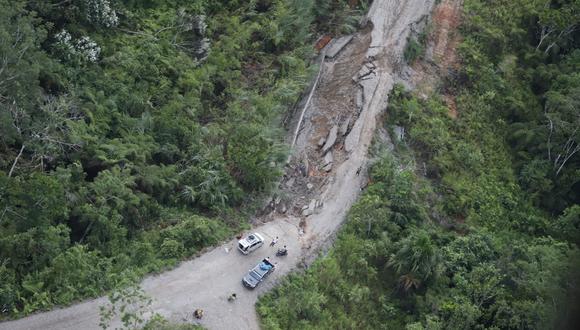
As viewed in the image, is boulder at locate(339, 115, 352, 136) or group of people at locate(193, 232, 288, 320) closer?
group of people at locate(193, 232, 288, 320)

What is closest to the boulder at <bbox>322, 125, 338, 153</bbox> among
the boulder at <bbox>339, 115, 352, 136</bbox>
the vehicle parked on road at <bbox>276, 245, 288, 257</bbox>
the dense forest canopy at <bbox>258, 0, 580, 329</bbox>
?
the boulder at <bbox>339, 115, 352, 136</bbox>

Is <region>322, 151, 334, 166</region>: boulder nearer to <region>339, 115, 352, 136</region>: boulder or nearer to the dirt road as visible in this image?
the dirt road

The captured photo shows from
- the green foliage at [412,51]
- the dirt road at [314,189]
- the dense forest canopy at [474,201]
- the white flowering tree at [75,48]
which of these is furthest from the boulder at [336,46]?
the white flowering tree at [75,48]

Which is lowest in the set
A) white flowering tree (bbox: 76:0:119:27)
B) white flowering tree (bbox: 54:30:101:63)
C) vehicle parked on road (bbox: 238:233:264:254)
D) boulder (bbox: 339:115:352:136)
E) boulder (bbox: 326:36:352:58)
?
vehicle parked on road (bbox: 238:233:264:254)

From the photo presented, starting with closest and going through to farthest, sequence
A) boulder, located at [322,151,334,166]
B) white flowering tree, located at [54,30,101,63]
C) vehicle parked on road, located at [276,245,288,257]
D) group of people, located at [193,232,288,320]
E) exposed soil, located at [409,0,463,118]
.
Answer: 1. group of people, located at [193,232,288,320]
2. vehicle parked on road, located at [276,245,288,257]
3. white flowering tree, located at [54,30,101,63]
4. boulder, located at [322,151,334,166]
5. exposed soil, located at [409,0,463,118]

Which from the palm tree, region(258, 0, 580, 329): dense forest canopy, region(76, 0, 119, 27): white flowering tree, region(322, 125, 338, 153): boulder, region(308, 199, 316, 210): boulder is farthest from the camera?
region(322, 125, 338, 153): boulder

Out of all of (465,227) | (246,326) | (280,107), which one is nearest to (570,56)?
(465,227)
